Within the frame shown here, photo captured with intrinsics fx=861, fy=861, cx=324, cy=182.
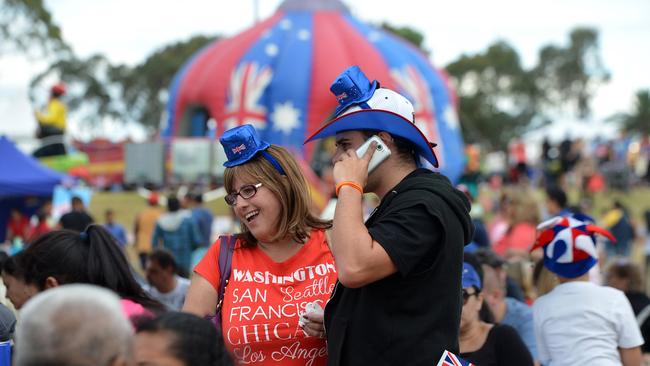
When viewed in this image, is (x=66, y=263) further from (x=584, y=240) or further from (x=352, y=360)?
(x=584, y=240)

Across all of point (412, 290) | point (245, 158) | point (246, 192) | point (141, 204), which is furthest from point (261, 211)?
point (141, 204)

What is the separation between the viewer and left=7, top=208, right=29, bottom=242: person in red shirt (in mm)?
11703

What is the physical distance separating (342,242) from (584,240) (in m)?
1.96

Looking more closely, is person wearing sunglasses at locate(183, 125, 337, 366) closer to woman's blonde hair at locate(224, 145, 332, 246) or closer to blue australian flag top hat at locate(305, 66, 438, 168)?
woman's blonde hair at locate(224, 145, 332, 246)

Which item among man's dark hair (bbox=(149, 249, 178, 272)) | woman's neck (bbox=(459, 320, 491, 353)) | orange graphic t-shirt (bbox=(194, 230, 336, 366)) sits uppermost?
orange graphic t-shirt (bbox=(194, 230, 336, 366))

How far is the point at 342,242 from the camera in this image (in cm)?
256

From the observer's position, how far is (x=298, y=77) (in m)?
21.0

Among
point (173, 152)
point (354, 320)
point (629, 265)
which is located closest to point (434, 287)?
point (354, 320)

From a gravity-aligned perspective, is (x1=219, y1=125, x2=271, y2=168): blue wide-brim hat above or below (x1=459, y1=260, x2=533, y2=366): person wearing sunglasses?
above

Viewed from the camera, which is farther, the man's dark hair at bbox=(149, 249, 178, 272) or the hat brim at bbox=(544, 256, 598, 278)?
the man's dark hair at bbox=(149, 249, 178, 272)

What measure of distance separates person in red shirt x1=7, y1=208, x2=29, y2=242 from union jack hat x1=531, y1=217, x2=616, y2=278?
908 centimetres

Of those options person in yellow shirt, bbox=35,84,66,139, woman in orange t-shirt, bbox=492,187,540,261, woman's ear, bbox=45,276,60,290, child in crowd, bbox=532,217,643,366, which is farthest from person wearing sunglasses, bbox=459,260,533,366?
person in yellow shirt, bbox=35,84,66,139

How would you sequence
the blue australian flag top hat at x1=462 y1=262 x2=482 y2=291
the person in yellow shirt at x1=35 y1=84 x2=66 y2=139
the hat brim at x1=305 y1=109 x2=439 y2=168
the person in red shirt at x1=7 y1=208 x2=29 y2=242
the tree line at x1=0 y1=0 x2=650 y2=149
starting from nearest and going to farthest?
the hat brim at x1=305 y1=109 x2=439 y2=168
the blue australian flag top hat at x1=462 y1=262 x2=482 y2=291
the person in red shirt at x1=7 y1=208 x2=29 y2=242
the person in yellow shirt at x1=35 y1=84 x2=66 y2=139
the tree line at x1=0 y1=0 x2=650 y2=149

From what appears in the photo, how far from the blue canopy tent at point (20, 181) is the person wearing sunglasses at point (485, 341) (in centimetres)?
814
